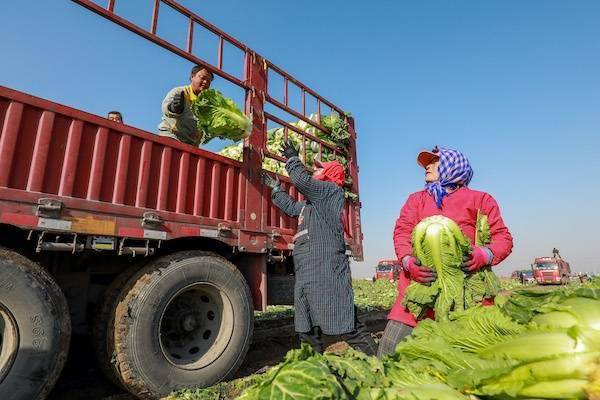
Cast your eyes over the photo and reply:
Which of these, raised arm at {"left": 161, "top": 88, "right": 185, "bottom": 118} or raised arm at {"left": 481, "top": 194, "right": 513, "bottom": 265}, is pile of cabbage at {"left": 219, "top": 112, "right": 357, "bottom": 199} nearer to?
raised arm at {"left": 161, "top": 88, "right": 185, "bottom": 118}

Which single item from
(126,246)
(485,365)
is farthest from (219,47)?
(485,365)

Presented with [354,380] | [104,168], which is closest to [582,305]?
[354,380]

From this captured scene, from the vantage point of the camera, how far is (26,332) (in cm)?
269

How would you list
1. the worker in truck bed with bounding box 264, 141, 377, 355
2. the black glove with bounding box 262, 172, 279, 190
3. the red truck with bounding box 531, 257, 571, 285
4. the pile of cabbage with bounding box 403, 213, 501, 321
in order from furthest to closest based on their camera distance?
the red truck with bounding box 531, 257, 571, 285
the black glove with bounding box 262, 172, 279, 190
the worker in truck bed with bounding box 264, 141, 377, 355
the pile of cabbage with bounding box 403, 213, 501, 321

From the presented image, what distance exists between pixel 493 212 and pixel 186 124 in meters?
3.72

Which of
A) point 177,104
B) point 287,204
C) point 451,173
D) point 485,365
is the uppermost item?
point 177,104

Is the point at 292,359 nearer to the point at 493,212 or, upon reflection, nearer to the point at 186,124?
the point at 493,212

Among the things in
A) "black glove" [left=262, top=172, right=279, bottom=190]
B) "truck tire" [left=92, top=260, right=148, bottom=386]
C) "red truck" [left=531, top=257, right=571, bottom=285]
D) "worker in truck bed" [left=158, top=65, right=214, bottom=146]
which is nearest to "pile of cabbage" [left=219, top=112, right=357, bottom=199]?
"black glove" [left=262, top=172, right=279, bottom=190]

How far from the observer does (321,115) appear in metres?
6.52

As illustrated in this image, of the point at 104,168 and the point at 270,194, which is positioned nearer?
the point at 104,168

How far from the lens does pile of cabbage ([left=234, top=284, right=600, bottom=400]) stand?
3.46ft

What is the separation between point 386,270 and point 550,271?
43.5ft

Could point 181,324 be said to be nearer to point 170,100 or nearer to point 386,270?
point 170,100

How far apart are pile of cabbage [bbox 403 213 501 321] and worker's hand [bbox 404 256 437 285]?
3 cm
